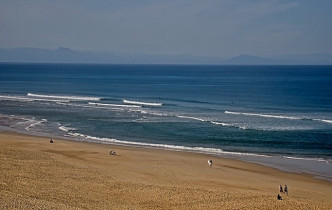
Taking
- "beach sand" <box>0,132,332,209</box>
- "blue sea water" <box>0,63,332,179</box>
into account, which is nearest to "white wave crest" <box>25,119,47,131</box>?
"blue sea water" <box>0,63,332,179</box>

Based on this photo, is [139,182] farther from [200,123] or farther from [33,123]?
[33,123]

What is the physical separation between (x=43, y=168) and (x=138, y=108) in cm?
3984

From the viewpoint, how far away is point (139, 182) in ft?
84.8

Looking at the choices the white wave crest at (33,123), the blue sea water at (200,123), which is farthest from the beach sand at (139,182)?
the white wave crest at (33,123)

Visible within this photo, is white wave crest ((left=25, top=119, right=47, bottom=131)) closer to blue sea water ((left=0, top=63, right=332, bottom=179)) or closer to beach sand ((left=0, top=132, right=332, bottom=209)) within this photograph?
blue sea water ((left=0, top=63, right=332, bottom=179))

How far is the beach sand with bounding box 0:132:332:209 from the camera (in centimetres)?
2148

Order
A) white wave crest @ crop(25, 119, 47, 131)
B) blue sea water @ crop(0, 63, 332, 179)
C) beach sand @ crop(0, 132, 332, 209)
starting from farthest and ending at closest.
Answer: white wave crest @ crop(25, 119, 47, 131) < blue sea water @ crop(0, 63, 332, 179) < beach sand @ crop(0, 132, 332, 209)

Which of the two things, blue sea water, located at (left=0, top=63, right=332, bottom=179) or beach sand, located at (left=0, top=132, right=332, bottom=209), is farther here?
blue sea water, located at (left=0, top=63, right=332, bottom=179)

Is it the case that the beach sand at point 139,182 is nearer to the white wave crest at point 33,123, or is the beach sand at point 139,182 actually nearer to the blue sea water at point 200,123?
the blue sea water at point 200,123

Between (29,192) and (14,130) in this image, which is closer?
(29,192)

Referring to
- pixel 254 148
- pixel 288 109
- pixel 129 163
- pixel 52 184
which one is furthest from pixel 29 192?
pixel 288 109

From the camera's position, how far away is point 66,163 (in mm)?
30156

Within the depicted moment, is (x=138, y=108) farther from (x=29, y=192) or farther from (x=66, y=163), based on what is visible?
(x=29, y=192)

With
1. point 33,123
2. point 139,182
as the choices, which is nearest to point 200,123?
point 33,123
